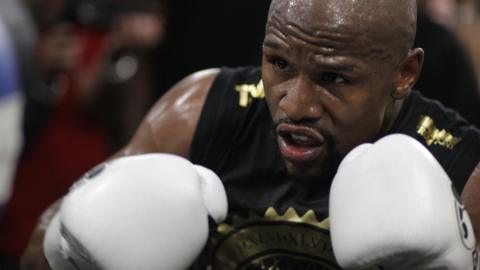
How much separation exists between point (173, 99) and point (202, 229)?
425 mm

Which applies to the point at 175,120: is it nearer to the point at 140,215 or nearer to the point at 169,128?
the point at 169,128

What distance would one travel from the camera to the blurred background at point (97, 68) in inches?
133

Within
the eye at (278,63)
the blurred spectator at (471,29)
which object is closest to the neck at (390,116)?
the eye at (278,63)

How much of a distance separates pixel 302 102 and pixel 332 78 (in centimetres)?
6

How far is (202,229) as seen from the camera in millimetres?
1832

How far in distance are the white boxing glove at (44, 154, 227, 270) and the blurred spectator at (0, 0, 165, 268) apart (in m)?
1.56

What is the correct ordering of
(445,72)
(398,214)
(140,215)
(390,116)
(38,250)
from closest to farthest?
1. (398,214)
2. (140,215)
3. (390,116)
4. (38,250)
5. (445,72)

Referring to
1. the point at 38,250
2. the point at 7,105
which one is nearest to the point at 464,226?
the point at 38,250

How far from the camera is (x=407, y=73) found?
1.94m

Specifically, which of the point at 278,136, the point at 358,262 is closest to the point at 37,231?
the point at 278,136

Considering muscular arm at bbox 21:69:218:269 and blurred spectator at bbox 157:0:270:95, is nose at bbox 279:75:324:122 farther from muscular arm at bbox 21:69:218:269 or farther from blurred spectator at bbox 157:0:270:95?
blurred spectator at bbox 157:0:270:95

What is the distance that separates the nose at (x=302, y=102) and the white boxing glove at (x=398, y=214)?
113mm

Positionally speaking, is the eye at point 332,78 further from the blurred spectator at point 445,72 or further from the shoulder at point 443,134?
the blurred spectator at point 445,72

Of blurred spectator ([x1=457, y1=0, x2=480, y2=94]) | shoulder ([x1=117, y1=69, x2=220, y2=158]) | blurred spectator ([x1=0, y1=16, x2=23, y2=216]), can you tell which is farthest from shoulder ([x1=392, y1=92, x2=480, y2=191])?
blurred spectator ([x1=457, y1=0, x2=480, y2=94])
